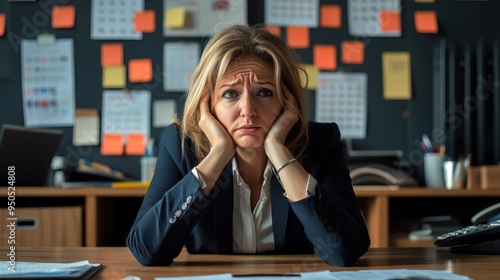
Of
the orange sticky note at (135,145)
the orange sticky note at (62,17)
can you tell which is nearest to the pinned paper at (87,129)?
the orange sticky note at (135,145)

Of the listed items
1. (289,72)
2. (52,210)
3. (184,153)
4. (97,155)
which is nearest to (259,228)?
(184,153)

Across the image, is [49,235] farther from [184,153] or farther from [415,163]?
[415,163]

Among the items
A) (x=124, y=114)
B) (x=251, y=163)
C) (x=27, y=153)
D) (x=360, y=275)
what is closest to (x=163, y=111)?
(x=124, y=114)

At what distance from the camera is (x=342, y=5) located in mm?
2986

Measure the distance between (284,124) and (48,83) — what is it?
5.90ft

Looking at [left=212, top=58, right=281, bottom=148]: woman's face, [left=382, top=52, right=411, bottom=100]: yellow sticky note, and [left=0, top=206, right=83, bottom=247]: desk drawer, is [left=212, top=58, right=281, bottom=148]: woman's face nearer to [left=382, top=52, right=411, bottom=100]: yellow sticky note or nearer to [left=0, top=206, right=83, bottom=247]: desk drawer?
[left=0, top=206, right=83, bottom=247]: desk drawer

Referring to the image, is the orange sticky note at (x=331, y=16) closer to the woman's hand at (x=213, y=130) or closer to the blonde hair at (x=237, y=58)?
the blonde hair at (x=237, y=58)

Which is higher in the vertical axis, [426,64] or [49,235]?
[426,64]

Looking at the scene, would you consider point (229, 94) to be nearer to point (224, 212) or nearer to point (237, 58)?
point (237, 58)

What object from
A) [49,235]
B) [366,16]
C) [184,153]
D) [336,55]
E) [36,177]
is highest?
[366,16]

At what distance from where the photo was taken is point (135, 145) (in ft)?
9.60

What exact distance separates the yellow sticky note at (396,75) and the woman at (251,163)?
1.41 m

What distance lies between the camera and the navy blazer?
49.1 inches

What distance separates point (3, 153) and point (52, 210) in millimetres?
292
